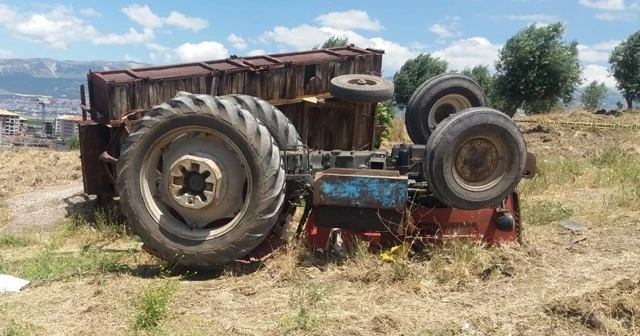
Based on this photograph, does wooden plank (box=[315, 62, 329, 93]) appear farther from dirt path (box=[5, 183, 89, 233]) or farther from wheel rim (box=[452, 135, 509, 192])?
wheel rim (box=[452, 135, 509, 192])

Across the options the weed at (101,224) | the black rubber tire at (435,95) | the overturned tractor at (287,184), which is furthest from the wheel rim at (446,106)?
the weed at (101,224)

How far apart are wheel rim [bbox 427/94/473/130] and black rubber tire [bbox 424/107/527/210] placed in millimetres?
1728

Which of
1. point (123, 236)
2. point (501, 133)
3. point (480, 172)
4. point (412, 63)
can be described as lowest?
point (123, 236)

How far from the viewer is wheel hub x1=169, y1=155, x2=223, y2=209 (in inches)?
196

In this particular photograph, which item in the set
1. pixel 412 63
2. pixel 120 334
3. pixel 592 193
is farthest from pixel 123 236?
pixel 412 63

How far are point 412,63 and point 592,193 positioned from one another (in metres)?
29.1

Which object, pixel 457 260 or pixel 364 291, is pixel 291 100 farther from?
pixel 364 291

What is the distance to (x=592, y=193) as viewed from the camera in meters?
7.65

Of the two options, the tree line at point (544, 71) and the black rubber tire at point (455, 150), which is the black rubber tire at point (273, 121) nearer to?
the black rubber tire at point (455, 150)

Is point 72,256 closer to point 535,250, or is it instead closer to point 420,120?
point 420,120

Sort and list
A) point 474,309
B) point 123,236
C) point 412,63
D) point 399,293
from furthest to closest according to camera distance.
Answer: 1. point 412,63
2. point 123,236
3. point 399,293
4. point 474,309

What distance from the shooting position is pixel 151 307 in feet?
12.9

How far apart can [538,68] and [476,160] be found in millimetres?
24810

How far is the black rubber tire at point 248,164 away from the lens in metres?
4.92
